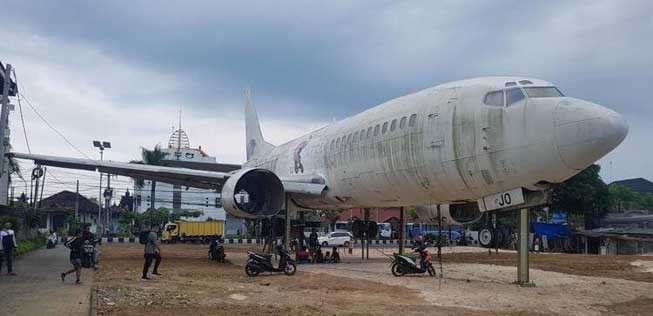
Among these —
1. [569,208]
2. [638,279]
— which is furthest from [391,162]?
[569,208]

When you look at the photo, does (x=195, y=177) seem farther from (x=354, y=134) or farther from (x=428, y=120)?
(x=428, y=120)

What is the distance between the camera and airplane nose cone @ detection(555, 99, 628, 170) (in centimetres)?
1209

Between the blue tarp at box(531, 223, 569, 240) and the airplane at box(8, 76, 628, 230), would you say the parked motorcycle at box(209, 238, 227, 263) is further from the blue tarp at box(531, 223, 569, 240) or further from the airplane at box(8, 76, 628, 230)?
the blue tarp at box(531, 223, 569, 240)

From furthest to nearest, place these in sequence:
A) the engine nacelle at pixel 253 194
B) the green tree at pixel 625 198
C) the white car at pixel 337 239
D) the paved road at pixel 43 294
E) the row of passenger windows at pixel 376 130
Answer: the green tree at pixel 625 198, the white car at pixel 337 239, the engine nacelle at pixel 253 194, the row of passenger windows at pixel 376 130, the paved road at pixel 43 294

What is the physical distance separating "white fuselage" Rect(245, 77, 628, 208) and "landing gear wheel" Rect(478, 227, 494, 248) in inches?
34.1

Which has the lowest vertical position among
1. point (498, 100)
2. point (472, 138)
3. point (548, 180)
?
point (548, 180)

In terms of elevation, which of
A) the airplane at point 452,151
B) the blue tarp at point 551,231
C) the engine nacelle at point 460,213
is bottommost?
the blue tarp at point 551,231

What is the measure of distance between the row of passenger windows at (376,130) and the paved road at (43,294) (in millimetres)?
8945

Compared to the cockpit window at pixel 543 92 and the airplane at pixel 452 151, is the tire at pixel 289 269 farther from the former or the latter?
the cockpit window at pixel 543 92

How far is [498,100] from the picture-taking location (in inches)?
556

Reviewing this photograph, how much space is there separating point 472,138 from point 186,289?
765 cm

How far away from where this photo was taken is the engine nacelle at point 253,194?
2139 centimetres

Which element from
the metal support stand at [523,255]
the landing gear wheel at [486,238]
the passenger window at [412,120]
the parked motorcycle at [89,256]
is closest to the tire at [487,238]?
the landing gear wheel at [486,238]

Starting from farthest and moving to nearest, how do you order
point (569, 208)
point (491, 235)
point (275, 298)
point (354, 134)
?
point (569, 208), point (354, 134), point (491, 235), point (275, 298)
